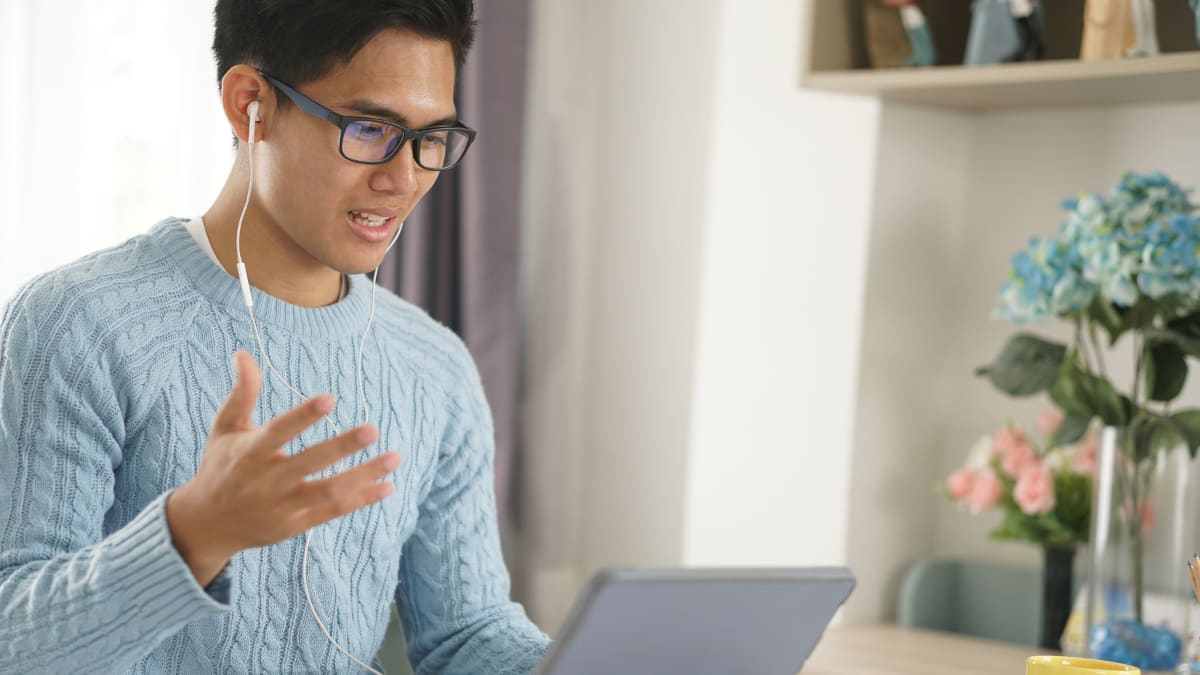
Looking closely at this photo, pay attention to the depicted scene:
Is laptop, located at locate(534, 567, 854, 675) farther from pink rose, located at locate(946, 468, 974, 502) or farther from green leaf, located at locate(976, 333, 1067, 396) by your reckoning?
pink rose, located at locate(946, 468, 974, 502)

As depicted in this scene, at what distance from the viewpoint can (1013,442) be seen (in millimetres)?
2188

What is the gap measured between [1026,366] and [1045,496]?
0.66ft

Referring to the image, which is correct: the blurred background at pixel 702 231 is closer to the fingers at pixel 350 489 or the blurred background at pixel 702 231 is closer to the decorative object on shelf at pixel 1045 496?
the decorative object on shelf at pixel 1045 496

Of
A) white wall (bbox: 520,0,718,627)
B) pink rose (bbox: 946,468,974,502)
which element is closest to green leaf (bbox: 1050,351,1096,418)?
pink rose (bbox: 946,468,974,502)

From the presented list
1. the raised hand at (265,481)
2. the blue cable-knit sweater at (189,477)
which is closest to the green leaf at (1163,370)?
the blue cable-knit sweater at (189,477)

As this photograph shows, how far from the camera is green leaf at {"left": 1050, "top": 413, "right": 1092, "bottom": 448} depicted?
200 centimetres

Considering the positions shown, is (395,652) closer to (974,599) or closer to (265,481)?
(265,481)

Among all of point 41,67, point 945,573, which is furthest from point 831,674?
point 41,67

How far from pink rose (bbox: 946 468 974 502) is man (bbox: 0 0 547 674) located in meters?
0.91

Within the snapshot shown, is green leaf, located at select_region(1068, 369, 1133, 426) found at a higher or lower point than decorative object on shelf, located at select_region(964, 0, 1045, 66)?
lower

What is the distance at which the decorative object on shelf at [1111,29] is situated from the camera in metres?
1.86

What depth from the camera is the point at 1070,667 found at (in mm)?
1184

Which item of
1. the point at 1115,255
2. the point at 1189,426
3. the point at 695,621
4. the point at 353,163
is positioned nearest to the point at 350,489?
the point at 695,621

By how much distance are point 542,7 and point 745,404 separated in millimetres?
827
